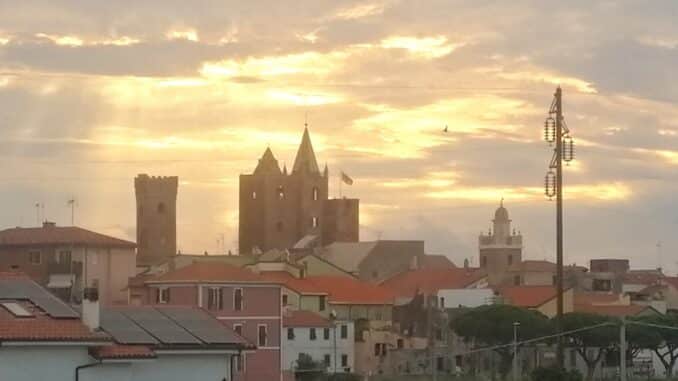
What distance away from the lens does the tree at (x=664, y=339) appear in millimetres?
91375

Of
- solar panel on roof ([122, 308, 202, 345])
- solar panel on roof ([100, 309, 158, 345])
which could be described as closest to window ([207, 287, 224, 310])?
solar panel on roof ([122, 308, 202, 345])

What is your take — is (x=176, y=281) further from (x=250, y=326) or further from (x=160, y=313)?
(x=160, y=313)

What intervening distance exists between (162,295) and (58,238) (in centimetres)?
1753

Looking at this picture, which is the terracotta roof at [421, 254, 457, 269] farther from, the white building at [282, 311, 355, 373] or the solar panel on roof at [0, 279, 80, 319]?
the solar panel on roof at [0, 279, 80, 319]

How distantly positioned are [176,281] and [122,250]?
19.7 m

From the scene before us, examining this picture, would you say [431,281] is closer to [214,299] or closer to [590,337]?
[590,337]

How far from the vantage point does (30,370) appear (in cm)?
2780

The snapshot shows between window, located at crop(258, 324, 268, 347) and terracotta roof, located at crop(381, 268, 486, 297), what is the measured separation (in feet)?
131

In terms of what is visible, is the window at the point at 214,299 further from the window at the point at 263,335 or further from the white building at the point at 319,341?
the white building at the point at 319,341

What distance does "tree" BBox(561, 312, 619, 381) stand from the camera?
90.3m

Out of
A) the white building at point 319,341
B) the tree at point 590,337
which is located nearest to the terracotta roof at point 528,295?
the tree at point 590,337

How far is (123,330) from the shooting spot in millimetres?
32094

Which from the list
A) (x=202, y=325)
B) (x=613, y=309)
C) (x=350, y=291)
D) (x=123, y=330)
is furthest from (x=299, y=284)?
(x=123, y=330)

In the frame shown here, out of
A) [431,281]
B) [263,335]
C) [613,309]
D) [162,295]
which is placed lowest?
[263,335]
